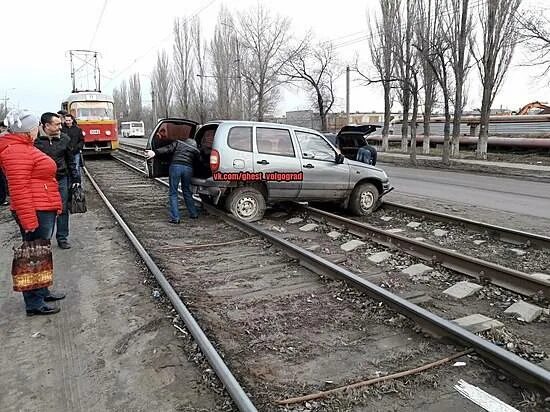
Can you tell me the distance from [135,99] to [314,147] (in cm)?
9011

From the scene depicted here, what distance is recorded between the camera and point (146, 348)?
4.08 m

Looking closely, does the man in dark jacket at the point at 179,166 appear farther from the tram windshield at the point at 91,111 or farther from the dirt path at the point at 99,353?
the tram windshield at the point at 91,111

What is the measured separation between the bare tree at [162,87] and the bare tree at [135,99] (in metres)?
28.7

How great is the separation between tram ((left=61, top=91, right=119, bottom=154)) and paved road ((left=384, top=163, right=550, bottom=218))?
14.4 m

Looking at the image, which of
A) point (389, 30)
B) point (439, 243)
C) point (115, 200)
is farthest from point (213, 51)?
point (439, 243)

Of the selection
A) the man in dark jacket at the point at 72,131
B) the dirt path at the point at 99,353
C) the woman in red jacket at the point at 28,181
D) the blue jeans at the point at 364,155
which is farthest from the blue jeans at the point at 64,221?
the blue jeans at the point at 364,155

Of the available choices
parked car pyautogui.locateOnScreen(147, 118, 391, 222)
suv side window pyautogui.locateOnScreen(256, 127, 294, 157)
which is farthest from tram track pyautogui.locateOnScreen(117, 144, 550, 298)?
suv side window pyautogui.locateOnScreen(256, 127, 294, 157)

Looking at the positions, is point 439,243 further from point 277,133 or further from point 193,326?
point 193,326

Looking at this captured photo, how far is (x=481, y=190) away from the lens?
1550 cm

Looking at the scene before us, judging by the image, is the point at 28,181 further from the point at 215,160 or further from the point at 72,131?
the point at 72,131

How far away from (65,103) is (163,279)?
80.1ft

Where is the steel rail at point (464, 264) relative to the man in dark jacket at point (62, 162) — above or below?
below

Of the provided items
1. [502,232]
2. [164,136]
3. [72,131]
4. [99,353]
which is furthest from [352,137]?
[99,353]

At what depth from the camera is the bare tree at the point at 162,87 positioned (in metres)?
61.3
